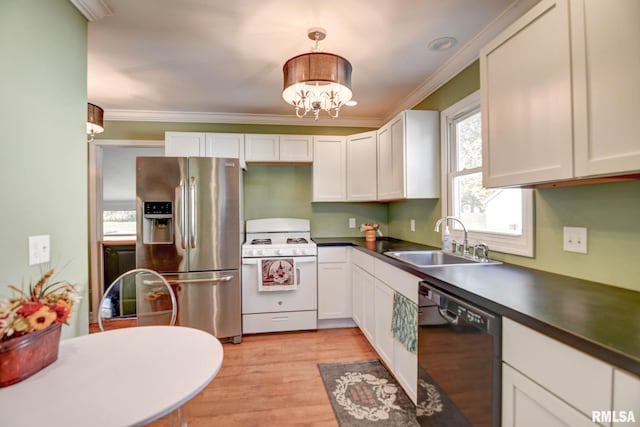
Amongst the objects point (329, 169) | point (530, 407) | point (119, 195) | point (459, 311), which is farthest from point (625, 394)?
point (119, 195)

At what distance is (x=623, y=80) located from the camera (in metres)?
0.95

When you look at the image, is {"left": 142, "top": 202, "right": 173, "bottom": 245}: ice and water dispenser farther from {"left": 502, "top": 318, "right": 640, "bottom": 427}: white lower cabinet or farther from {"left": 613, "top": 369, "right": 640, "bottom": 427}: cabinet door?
{"left": 613, "top": 369, "right": 640, "bottom": 427}: cabinet door

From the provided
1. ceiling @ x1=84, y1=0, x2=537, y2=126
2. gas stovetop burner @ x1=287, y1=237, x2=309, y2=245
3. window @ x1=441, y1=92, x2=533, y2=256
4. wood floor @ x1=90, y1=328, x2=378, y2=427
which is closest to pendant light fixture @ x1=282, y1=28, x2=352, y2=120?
ceiling @ x1=84, y1=0, x2=537, y2=126

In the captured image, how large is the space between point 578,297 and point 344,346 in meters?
2.01

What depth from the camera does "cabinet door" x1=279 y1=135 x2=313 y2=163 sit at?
11.1 ft

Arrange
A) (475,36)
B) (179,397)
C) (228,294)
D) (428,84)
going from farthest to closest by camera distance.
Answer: (228,294), (428,84), (475,36), (179,397)

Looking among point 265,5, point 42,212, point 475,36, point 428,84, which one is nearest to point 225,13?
point 265,5

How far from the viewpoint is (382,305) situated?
7.40ft

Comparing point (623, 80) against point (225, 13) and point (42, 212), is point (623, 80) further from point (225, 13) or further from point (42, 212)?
point (42, 212)

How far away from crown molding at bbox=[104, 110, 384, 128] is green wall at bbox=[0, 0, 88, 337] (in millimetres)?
1875

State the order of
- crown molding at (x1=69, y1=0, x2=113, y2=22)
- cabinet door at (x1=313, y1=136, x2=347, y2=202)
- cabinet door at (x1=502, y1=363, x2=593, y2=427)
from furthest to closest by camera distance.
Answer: cabinet door at (x1=313, y1=136, x2=347, y2=202), crown molding at (x1=69, y1=0, x2=113, y2=22), cabinet door at (x1=502, y1=363, x2=593, y2=427)

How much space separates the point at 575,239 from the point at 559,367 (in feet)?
2.93

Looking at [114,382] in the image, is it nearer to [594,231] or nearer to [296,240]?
[594,231]

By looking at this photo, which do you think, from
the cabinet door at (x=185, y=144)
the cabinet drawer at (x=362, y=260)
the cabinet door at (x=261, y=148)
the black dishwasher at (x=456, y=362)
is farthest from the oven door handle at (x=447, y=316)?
the cabinet door at (x=185, y=144)
